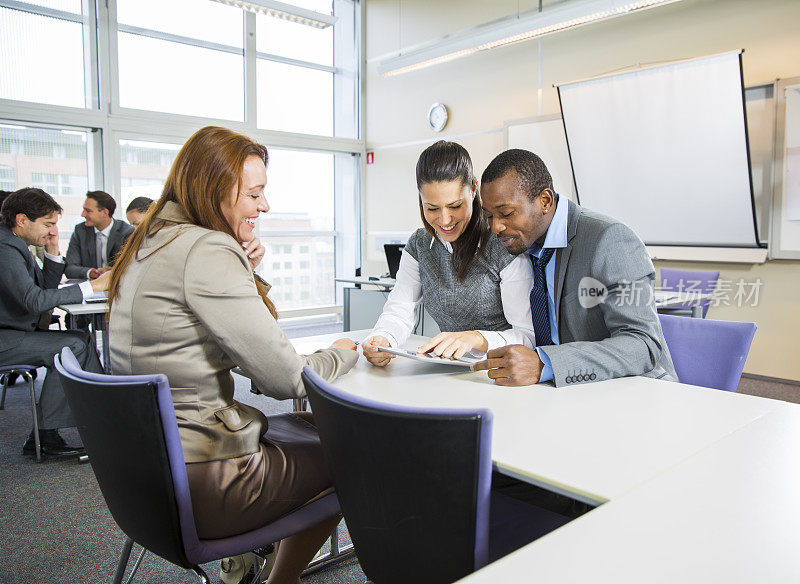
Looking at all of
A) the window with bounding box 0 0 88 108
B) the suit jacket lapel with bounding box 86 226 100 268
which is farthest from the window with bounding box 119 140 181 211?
the suit jacket lapel with bounding box 86 226 100 268

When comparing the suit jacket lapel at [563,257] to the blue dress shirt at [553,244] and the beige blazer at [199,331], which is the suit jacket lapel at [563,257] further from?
the beige blazer at [199,331]

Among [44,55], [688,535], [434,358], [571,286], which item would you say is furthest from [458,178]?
[44,55]

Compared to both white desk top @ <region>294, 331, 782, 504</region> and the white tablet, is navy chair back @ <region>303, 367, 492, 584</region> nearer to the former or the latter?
white desk top @ <region>294, 331, 782, 504</region>

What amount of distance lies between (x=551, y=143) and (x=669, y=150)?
122 cm

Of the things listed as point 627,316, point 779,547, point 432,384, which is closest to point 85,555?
point 432,384

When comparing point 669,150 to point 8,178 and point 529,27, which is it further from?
point 8,178

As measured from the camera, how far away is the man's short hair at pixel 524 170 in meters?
1.74

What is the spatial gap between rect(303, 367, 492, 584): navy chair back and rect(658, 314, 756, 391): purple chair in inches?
52.0

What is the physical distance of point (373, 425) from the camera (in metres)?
0.95

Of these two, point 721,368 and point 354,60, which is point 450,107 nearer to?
point 354,60

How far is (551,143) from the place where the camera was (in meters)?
5.92

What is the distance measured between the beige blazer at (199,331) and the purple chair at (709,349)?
135 cm

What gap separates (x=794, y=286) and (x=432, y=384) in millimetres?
4256

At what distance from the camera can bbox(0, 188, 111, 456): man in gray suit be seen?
3.13 meters
